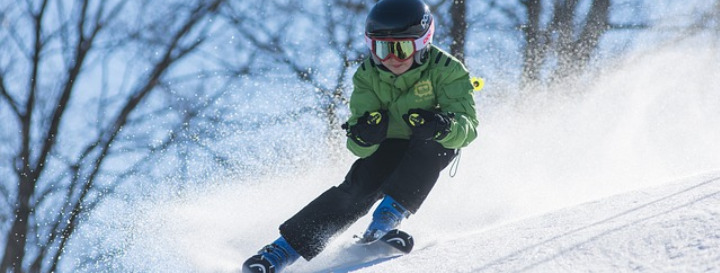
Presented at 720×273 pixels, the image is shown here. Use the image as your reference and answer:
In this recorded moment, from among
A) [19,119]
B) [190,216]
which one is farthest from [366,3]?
[190,216]

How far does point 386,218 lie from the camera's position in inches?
123

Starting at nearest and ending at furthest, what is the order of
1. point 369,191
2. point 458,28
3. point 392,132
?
point 369,191, point 392,132, point 458,28

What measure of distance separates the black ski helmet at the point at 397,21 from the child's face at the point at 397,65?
6cm

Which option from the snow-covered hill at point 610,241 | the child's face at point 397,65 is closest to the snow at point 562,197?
the snow-covered hill at point 610,241

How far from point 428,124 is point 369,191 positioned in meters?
0.51

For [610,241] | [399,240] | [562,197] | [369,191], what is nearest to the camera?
[610,241]

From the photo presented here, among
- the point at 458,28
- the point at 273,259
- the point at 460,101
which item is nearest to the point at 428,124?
the point at 460,101

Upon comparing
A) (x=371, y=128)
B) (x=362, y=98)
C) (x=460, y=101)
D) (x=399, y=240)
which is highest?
(x=362, y=98)

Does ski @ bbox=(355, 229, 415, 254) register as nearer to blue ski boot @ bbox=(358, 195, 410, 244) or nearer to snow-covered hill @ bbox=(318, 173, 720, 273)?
blue ski boot @ bbox=(358, 195, 410, 244)

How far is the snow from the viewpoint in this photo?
1.85m

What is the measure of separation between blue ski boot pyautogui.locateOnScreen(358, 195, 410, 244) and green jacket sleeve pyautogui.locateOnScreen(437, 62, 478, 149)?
0.36 meters

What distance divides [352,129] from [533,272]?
144cm

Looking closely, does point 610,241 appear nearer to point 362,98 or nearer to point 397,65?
point 397,65

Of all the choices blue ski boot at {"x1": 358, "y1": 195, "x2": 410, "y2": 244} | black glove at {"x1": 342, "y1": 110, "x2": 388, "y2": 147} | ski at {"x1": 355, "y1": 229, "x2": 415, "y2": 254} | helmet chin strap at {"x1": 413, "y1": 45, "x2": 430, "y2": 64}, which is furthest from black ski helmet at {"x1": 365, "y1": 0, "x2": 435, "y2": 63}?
ski at {"x1": 355, "y1": 229, "x2": 415, "y2": 254}
